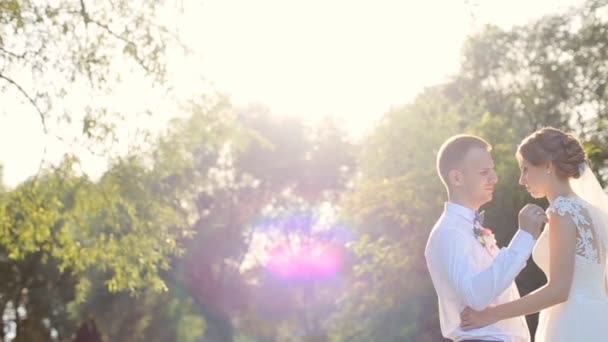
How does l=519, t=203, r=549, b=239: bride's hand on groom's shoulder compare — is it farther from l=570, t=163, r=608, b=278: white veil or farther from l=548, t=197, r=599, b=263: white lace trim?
l=570, t=163, r=608, b=278: white veil

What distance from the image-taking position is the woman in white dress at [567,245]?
5.18 metres

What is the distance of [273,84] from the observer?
1987 inches

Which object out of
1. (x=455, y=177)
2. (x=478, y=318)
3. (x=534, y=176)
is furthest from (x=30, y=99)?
(x=478, y=318)

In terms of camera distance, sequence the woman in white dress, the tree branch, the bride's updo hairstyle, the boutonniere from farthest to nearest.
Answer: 1. the tree branch
2. the bride's updo hairstyle
3. the woman in white dress
4. the boutonniere

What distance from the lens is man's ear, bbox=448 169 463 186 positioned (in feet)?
16.5

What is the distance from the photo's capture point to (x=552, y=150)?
5.34m

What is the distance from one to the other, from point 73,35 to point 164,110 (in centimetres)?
204

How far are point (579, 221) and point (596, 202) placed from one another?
0.67 metres

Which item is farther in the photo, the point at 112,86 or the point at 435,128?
the point at 435,128

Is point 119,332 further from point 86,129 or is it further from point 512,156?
point 86,129

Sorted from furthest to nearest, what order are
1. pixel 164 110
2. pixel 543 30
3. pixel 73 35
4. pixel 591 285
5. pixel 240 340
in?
pixel 240 340
pixel 543 30
pixel 164 110
pixel 73 35
pixel 591 285

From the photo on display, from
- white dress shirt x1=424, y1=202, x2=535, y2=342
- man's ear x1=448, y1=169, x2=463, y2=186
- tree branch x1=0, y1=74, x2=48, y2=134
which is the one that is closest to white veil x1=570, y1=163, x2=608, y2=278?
white dress shirt x1=424, y1=202, x2=535, y2=342

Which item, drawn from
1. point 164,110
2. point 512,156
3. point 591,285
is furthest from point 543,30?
point 591,285

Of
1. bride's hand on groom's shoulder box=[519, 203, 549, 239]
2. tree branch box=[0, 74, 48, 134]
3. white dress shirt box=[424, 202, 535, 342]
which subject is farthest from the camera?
tree branch box=[0, 74, 48, 134]
